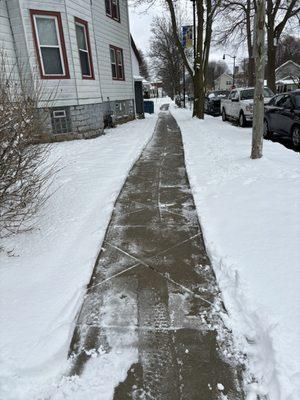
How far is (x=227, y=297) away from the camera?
3178 mm

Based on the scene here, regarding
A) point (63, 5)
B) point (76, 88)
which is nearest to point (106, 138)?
point (76, 88)

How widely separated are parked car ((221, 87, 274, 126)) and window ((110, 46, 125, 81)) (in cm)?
611

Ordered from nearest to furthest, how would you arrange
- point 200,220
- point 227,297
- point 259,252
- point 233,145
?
point 227,297, point 259,252, point 200,220, point 233,145

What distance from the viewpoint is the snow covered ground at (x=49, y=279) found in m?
2.48

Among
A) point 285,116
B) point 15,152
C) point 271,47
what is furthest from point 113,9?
point 15,152

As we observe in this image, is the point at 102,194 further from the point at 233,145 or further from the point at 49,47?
the point at 49,47

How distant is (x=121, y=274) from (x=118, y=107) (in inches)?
623

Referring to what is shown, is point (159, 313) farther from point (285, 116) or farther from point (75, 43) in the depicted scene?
point (75, 43)

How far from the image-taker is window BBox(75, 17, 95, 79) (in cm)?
1257

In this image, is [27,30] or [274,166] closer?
[274,166]

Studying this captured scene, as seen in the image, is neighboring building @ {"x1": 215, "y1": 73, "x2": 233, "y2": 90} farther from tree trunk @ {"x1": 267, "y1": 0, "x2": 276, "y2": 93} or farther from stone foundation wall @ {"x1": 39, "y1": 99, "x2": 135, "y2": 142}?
stone foundation wall @ {"x1": 39, "y1": 99, "x2": 135, "y2": 142}

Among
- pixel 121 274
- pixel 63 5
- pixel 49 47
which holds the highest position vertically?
pixel 63 5

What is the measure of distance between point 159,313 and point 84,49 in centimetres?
1245

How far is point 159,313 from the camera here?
3.08 m
